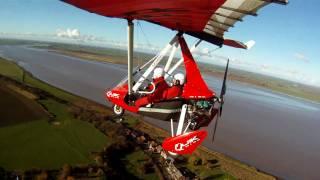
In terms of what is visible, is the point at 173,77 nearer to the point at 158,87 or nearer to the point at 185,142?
the point at 158,87

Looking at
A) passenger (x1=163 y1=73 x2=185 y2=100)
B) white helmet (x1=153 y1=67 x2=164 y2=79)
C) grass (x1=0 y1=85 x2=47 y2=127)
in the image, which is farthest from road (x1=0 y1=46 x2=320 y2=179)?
white helmet (x1=153 y1=67 x2=164 y2=79)

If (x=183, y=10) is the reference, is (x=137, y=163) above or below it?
below

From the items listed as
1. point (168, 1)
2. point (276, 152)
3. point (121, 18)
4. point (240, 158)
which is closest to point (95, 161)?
point (240, 158)

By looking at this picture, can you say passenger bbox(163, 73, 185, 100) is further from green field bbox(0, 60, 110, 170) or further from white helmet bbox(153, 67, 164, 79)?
green field bbox(0, 60, 110, 170)

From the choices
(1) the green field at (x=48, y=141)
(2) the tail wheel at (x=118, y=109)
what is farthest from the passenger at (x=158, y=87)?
(1) the green field at (x=48, y=141)

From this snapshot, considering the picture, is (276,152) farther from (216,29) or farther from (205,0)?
(205,0)

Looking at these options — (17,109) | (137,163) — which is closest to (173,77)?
(137,163)

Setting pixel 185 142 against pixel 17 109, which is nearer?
pixel 185 142
